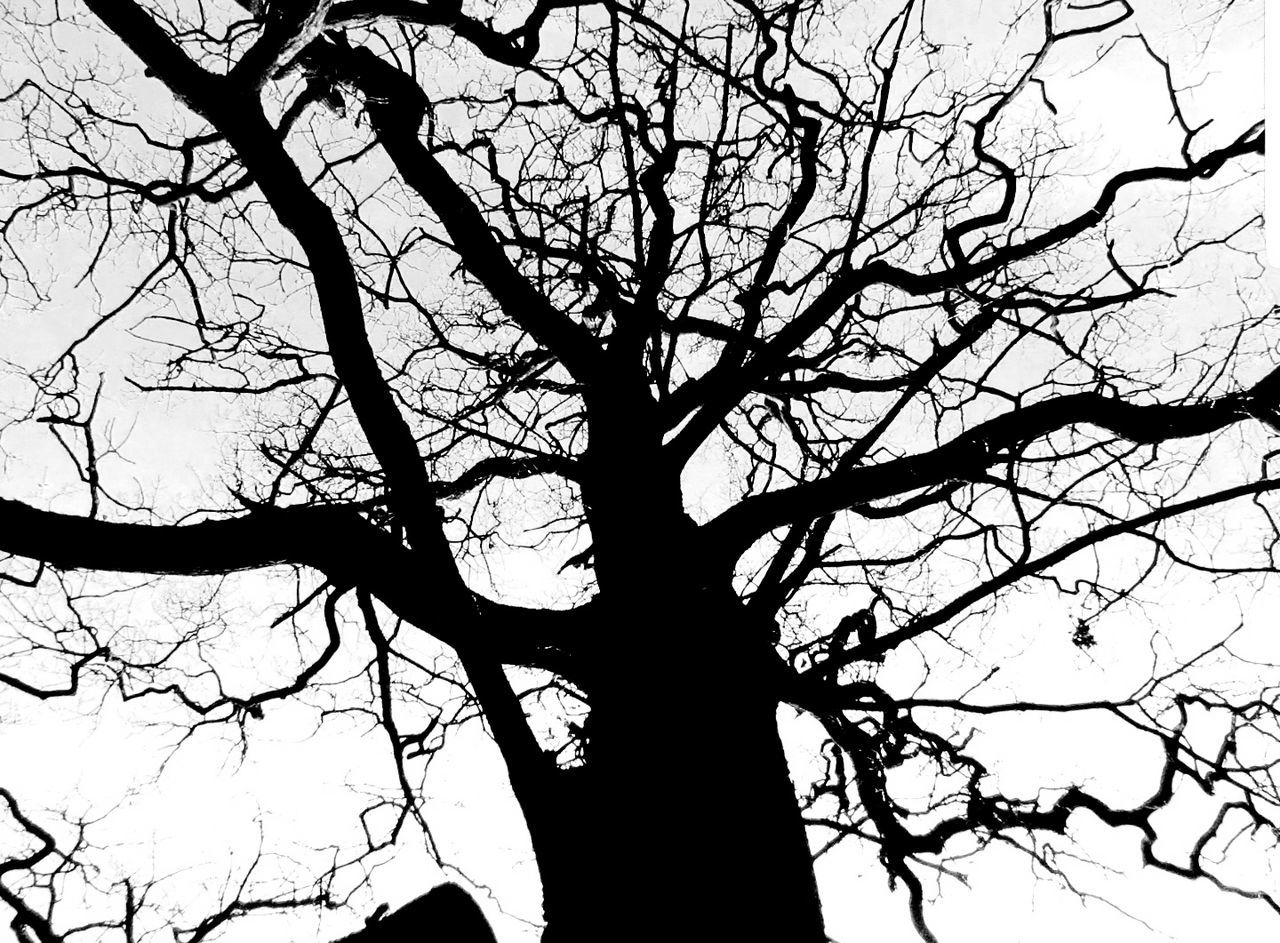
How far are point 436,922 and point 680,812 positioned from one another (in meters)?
1.04

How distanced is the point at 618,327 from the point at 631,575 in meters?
1.90

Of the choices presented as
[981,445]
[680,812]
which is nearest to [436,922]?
[680,812]

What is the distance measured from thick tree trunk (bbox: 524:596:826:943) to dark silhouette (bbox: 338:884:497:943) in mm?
629

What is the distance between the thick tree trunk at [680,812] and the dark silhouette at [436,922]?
0.63m

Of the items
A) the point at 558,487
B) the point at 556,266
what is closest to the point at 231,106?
the point at 556,266

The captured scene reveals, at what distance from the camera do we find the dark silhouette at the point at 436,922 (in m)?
1.70

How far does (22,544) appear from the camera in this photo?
260cm

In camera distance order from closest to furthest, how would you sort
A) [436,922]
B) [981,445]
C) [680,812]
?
A: [436,922] → [680,812] → [981,445]

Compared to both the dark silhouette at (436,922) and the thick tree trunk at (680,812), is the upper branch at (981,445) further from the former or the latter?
the dark silhouette at (436,922)

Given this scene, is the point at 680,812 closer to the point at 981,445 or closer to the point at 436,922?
the point at 436,922

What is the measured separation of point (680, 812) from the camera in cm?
257

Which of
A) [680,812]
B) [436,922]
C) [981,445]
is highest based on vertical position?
[981,445]

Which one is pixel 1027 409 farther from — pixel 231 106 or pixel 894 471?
pixel 231 106

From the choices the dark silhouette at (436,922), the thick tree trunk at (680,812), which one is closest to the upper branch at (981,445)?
the thick tree trunk at (680,812)
